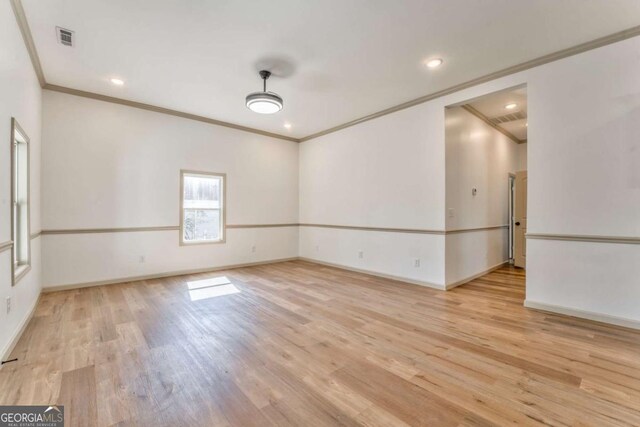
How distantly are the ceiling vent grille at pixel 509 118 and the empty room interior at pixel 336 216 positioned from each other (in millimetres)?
86

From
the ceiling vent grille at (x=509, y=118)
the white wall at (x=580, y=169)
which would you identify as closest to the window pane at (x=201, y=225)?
the white wall at (x=580, y=169)

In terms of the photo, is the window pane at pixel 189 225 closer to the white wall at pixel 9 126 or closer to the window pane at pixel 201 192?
the window pane at pixel 201 192

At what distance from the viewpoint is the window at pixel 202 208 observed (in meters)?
5.25

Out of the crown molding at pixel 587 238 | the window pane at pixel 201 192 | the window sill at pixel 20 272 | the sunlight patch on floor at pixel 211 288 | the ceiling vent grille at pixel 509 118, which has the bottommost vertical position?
the sunlight patch on floor at pixel 211 288

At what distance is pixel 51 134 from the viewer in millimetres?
4020

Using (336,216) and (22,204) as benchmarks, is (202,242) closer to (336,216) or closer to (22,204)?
(22,204)

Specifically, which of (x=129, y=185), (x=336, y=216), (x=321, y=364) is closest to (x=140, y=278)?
(x=129, y=185)

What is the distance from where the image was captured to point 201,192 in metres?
5.48

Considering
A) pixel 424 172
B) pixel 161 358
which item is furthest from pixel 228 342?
pixel 424 172

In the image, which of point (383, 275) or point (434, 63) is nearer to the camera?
point (434, 63)

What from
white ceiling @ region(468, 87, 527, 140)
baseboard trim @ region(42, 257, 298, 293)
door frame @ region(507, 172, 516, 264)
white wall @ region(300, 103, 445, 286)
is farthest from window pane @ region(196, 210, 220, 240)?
door frame @ region(507, 172, 516, 264)

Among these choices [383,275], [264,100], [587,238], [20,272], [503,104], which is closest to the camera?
[20,272]

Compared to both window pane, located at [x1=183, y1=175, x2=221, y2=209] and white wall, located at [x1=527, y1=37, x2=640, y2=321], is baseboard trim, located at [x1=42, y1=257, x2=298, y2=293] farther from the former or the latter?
white wall, located at [x1=527, y1=37, x2=640, y2=321]

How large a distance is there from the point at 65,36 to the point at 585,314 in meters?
6.26
